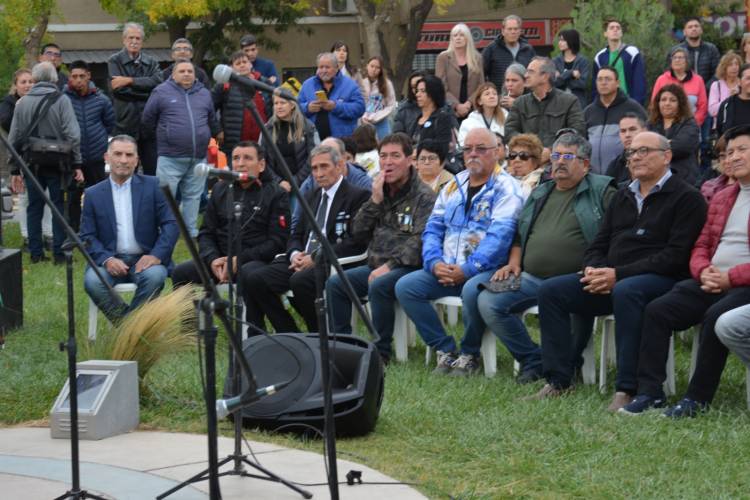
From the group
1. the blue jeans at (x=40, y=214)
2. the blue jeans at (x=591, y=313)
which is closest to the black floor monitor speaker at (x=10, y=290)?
the blue jeans at (x=40, y=214)

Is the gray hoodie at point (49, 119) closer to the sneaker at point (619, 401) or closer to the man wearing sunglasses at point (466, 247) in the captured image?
the man wearing sunglasses at point (466, 247)

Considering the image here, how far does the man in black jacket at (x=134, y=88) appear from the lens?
1288 centimetres

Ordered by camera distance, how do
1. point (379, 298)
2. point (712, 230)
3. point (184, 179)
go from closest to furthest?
point (712, 230) → point (379, 298) → point (184, 179)

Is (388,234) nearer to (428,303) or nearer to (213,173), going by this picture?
(428,303)

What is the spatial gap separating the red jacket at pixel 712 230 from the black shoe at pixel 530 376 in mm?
1206

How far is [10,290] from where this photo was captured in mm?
9586

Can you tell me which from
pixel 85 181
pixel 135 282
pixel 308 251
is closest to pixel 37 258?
pixel 85 181

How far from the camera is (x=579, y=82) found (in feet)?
41.7

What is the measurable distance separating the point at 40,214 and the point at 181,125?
192 centimetres

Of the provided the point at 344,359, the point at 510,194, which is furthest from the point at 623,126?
the point at 344,359

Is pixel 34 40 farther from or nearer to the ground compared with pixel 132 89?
farther from the ground

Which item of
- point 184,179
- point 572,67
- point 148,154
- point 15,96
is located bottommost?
point 184,179

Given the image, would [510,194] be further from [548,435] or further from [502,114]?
[502,114]

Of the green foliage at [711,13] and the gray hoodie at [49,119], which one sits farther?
the green foliage at [711,13]
